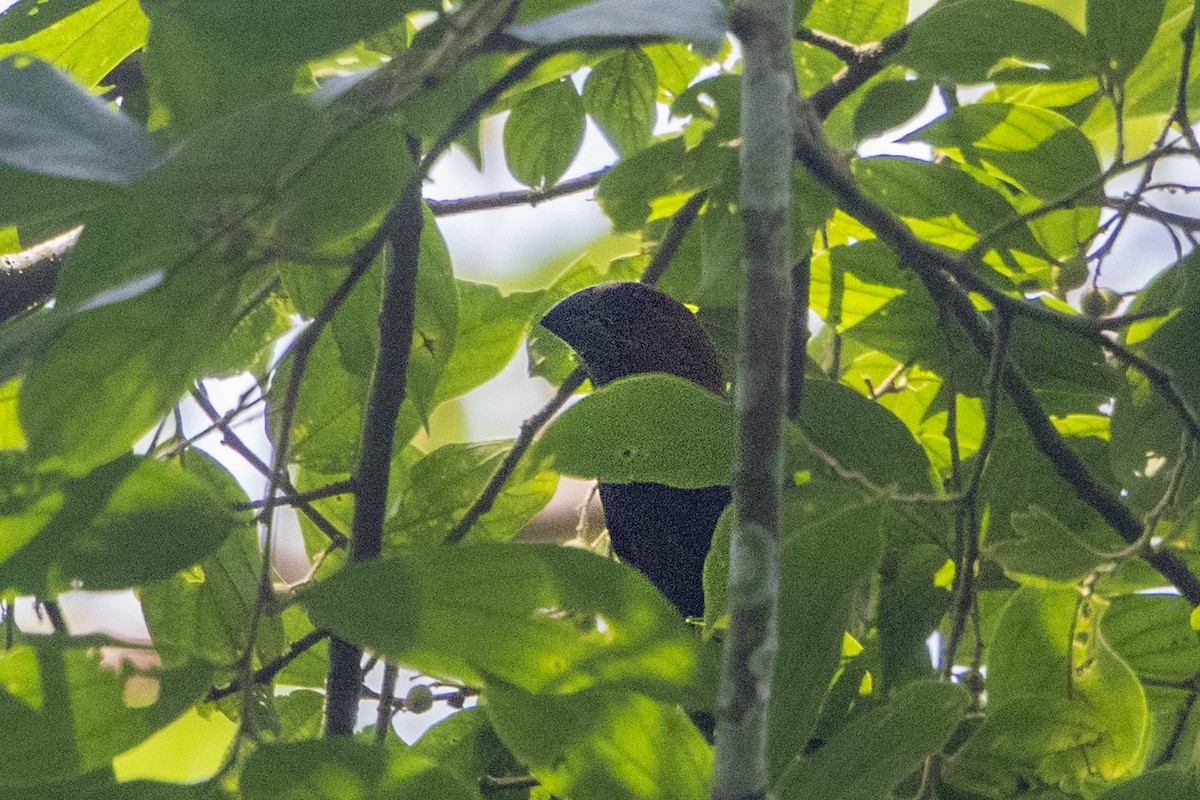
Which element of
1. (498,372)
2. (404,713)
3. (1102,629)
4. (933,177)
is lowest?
(404,713)

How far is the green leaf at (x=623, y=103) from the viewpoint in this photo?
942 millimetres

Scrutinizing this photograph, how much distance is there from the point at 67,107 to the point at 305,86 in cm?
31

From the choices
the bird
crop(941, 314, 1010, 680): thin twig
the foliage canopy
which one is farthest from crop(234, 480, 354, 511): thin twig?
the bird

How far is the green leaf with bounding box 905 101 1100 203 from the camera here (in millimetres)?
729

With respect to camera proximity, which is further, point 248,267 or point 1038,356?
point 1038,356

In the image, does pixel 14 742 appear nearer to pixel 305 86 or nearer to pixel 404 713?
pixel 305 86

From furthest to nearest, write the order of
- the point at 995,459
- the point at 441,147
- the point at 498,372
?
the point at 498,372 → the point at 995,459 → the point at 441,147

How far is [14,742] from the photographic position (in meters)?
0.45

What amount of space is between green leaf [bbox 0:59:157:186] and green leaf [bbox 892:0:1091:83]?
0.44m

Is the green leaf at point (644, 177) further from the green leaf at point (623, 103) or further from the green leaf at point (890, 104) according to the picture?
the green leaf at point (623, 103)

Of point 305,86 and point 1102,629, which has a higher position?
point 305,86

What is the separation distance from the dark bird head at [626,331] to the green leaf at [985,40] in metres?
0.42

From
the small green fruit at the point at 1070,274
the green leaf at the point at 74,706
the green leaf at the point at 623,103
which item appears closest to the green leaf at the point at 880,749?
the green leaf at the point at 74,706

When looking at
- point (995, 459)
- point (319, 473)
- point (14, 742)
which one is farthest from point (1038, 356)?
point (14, 742)
